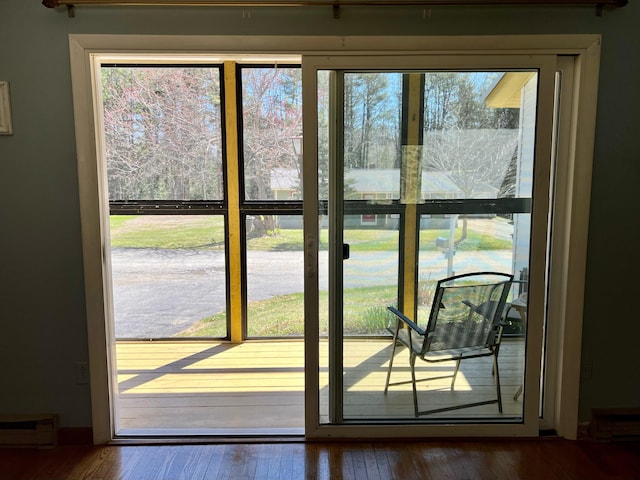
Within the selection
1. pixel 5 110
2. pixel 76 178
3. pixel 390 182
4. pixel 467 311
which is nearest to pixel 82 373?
pixel 76 178

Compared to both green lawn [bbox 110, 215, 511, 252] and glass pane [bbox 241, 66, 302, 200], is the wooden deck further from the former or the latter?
glass pane [bbox 241, 66, 302, 200]

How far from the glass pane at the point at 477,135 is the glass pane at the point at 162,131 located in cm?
212

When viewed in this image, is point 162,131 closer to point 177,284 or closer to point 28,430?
point 177,284

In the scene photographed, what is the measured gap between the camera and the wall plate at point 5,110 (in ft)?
6.94

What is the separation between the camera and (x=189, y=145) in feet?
12.3

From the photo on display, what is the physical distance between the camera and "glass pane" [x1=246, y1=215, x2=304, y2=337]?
390 cm

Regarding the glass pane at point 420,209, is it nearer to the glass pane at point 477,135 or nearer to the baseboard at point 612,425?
the glass pane at point 477,135

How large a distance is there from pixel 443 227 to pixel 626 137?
1.00 m

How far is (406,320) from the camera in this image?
2316mm

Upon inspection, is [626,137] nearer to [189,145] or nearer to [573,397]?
[573,397]

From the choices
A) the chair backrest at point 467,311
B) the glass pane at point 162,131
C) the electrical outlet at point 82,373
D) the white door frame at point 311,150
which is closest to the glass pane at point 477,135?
the white door frame at point 311,150

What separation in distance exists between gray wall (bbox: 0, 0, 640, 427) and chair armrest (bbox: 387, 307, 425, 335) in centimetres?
87

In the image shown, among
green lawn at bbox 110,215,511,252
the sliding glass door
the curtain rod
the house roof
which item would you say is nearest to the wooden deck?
the sliding glass door

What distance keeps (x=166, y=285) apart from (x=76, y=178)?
1.96 metres
